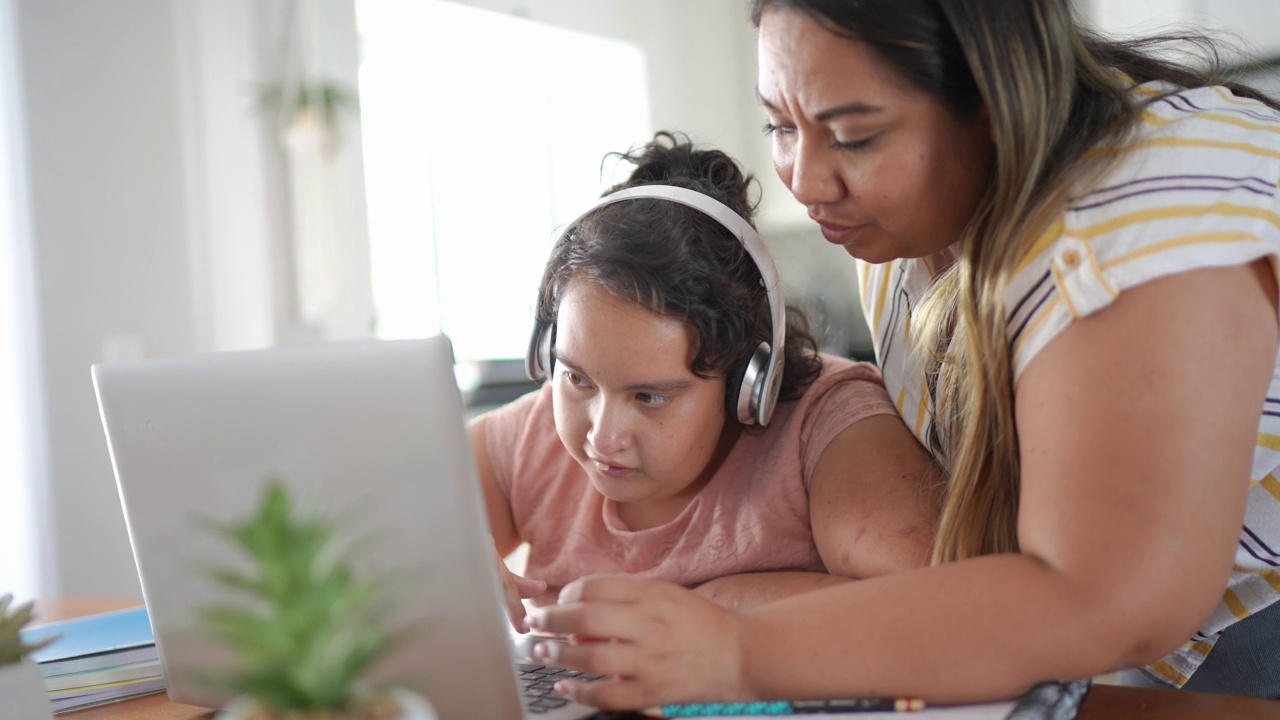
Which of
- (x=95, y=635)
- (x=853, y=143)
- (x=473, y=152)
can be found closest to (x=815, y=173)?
(x=853, y=143)

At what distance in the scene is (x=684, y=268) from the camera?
1068 mm

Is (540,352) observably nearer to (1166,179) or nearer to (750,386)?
(750,386)

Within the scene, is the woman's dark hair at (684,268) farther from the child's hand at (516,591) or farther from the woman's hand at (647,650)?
the woman's hand at (647,650)

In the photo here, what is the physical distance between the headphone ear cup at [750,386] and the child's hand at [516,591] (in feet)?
0.89

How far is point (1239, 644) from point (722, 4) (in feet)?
12.5

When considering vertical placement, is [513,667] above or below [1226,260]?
below

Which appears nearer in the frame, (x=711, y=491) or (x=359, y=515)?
(x=359, y=515)

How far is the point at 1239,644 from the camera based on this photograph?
95 cm

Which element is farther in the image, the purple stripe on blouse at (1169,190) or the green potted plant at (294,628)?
the purple stripe on blouse at (1169,190)

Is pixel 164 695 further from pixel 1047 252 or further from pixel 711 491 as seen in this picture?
pixel 1047 252

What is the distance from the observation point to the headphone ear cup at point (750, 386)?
1052 mm

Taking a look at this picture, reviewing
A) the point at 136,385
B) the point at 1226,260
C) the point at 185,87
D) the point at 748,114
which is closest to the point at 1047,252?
the point at 1226,260

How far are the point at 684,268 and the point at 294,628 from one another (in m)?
0.72

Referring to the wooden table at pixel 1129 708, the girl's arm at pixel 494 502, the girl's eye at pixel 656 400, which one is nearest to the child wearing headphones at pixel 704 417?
the girl's eye at pixel 656 400
